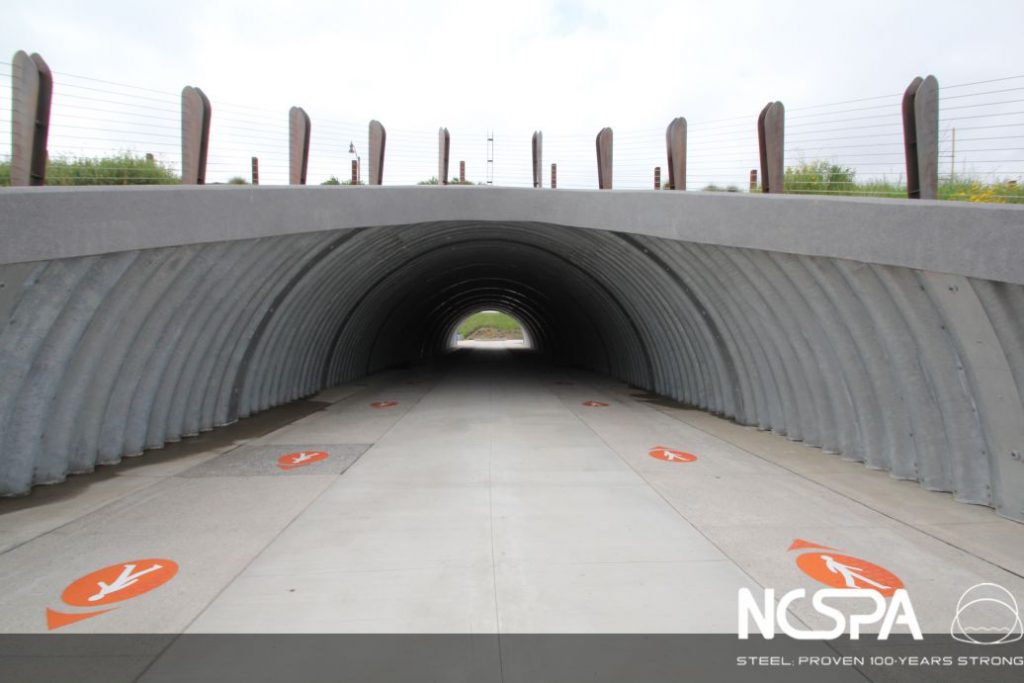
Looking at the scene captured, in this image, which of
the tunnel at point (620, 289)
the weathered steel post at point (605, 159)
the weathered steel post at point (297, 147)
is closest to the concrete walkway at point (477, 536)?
the tunnel at point (620, 289)

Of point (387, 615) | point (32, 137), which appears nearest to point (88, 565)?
point (387, 615)

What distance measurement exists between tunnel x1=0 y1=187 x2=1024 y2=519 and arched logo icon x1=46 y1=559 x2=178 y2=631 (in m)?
2.49

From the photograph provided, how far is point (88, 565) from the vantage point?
14.7 feet

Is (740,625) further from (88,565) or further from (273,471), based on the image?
(273,471)

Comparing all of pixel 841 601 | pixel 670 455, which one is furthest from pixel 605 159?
pixel 841 601

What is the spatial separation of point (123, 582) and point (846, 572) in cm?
495

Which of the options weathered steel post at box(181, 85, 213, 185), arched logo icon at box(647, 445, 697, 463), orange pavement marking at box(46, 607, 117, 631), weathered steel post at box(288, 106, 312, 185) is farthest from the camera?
weathered steel post at box(288, 106, 312, 185)

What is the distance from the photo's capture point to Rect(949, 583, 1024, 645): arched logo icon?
139 inches

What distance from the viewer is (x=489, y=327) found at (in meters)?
71.8

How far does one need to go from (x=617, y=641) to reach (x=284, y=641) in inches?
72.3

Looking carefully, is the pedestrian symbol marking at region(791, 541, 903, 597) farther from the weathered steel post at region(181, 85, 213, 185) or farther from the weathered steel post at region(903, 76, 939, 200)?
the weathered steel post at region(181, 85, 213, 185)

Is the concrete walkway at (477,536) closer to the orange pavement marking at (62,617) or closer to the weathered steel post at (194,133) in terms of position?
the orange pavement marking at (62,617)

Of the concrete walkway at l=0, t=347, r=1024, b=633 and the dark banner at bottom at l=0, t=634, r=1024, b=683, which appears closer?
the dark banner at bottom at l=0, t=634, r=1024, b=683

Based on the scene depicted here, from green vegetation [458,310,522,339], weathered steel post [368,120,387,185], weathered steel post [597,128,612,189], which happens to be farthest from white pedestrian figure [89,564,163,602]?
green vegetation [458,310,522,339]
